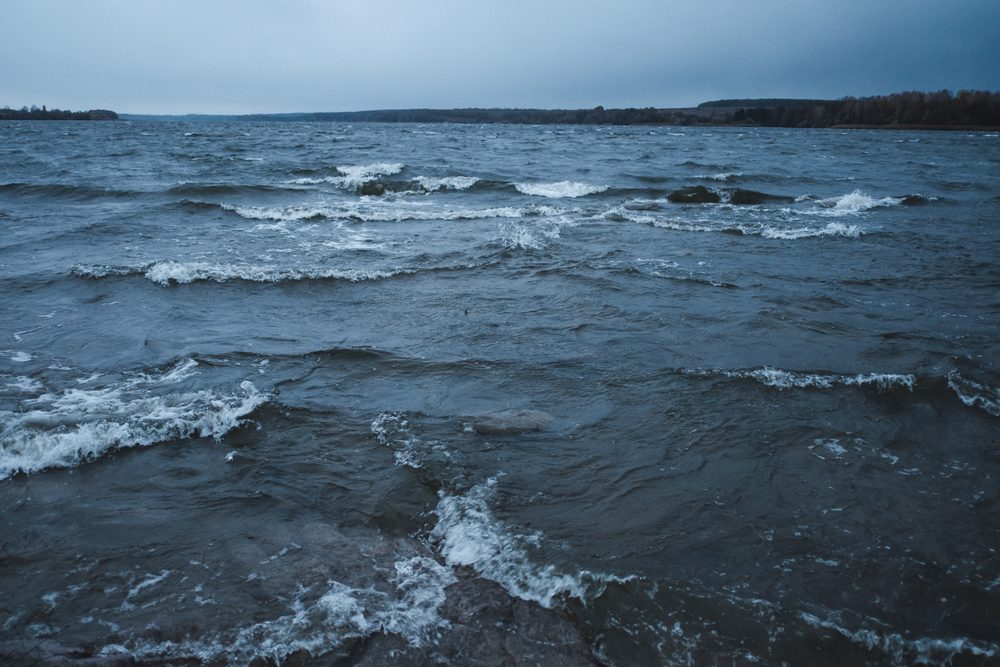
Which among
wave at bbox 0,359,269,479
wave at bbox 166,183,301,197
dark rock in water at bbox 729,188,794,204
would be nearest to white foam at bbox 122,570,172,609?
wave at bbox 0,359,269,479

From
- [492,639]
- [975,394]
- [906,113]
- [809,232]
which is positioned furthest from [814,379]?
[906,113]

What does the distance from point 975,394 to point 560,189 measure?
56.5ft

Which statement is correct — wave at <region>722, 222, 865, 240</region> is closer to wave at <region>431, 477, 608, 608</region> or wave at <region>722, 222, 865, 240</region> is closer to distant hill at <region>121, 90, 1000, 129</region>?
wave at <region>431, 477, 608, 608</region>

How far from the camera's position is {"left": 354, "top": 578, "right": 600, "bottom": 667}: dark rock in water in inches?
115

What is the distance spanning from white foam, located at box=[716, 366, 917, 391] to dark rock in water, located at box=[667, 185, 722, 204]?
47.9 ft

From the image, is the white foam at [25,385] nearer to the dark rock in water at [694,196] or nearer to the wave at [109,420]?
the wave at [109,420]

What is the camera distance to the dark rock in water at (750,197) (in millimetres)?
19827

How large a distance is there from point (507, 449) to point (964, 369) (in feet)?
16.5

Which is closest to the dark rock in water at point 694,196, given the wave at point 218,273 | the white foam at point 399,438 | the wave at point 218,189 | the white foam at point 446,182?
the white foam at point 446,182

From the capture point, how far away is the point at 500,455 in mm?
4723

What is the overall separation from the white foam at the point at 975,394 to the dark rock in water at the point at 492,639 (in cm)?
476

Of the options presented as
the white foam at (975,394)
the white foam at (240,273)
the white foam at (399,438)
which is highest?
the white foam at (240,273)

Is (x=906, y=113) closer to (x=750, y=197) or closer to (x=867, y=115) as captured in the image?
(x=867, y=115)

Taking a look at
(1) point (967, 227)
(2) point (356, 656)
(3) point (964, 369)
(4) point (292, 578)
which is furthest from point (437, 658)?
(1) point (967, 227)
